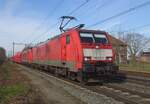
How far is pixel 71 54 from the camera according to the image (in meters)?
18.6

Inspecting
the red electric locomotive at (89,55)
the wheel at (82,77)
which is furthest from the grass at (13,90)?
the red electric locomotive at (89,55)

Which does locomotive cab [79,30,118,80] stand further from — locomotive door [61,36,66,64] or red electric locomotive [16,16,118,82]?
locomotive door [61,36,66,64]

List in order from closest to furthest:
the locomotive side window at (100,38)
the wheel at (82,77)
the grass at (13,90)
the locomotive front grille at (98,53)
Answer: the grass at (13,90) → the wheel at (82,77) → the locomotive front grille at (98,53) → the locomotive side window at (100,38)

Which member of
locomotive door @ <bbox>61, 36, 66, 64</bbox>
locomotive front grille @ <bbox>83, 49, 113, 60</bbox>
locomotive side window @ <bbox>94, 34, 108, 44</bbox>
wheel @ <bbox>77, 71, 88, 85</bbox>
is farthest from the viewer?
locomotive door @ <bbox>61, 36, 66, 64</bbox>

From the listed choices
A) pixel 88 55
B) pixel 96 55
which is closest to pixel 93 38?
pixel 96 55

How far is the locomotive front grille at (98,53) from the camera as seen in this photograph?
17328mm

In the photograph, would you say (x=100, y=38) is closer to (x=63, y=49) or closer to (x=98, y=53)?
(x=98, y=53)

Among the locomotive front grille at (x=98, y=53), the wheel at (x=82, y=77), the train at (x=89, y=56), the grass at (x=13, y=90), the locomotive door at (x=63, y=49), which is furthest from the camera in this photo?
the locomotive door at (x=63, y=49)

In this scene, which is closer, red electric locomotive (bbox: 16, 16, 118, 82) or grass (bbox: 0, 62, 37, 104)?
grass (bbox: 0, 62, 37, 104)

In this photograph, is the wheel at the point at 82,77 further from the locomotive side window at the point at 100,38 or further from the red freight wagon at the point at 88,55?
the locomotive side window at the point at 100,38

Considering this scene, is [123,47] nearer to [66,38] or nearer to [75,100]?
[66,38]

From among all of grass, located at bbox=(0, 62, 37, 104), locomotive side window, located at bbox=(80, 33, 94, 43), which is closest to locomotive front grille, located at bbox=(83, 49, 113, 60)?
locomotive side window, located at bbox=(80, 33, 94, 43)

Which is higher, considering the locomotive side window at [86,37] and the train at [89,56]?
the locomotive side window at [86,37]

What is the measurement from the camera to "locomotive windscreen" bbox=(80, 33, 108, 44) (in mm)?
17906
